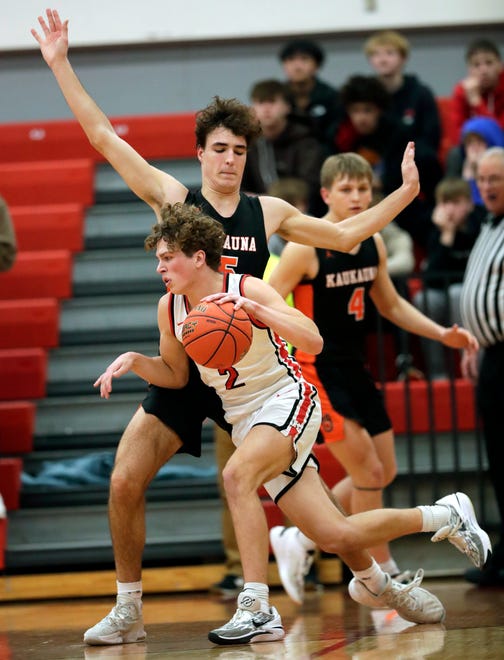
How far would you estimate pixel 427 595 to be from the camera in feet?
16.2

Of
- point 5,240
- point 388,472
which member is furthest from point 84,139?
point 388,472

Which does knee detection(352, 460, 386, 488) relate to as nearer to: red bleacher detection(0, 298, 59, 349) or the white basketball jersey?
the white basketball jersey

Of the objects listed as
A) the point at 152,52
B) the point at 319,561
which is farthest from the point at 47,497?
the point at 152,52

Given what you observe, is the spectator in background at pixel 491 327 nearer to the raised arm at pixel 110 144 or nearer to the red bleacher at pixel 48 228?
the raised arm at pixel 110 144

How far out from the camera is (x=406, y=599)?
15.9 ft

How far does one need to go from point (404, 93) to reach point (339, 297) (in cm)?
356

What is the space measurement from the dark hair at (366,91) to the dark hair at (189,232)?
14.1ft

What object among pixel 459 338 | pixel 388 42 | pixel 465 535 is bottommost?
pixel 465 535

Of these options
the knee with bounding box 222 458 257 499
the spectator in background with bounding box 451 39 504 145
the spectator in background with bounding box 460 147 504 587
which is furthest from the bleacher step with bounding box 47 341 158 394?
the knee with bounding box 222 458 257 499

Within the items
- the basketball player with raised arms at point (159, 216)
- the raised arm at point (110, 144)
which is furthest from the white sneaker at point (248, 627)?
the raised arm at point (110, 144)

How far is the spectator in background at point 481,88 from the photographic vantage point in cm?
864

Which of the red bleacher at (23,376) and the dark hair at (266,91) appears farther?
the dark hair at (266,91)

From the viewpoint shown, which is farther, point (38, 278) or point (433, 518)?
point (38, 278)

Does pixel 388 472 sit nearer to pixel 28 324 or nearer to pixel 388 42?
pixel 28 324
